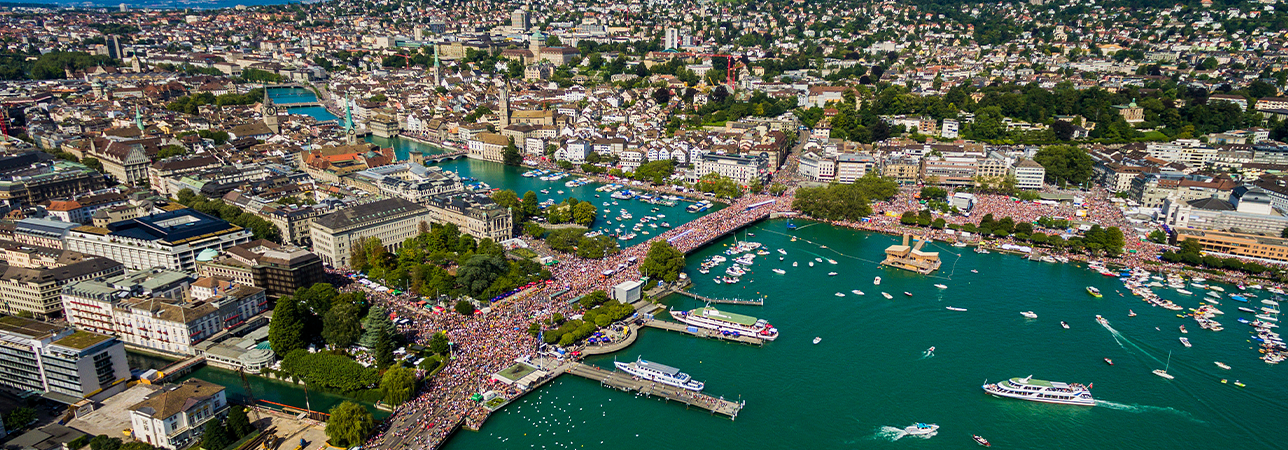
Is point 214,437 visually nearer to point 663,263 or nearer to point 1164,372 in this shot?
point 663,263

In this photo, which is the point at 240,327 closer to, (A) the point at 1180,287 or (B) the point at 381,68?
(A) the point at 1180,287

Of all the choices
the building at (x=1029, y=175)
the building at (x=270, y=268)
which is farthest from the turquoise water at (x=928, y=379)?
the building at (x=1029, y=175)

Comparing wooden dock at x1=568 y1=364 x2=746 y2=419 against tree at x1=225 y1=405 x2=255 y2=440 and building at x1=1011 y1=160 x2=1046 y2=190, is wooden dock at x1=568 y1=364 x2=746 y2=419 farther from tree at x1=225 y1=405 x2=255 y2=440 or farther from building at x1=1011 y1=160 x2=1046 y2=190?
building at x1=1011 y1=160 x2=1046 y2=190

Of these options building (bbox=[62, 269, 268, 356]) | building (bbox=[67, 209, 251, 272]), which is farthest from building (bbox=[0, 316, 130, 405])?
building (bbox=[67, 209, 251, 272])

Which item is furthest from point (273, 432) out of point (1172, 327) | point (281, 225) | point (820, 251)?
point (1172, 327)

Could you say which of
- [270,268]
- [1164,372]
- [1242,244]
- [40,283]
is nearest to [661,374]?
[270,268]
